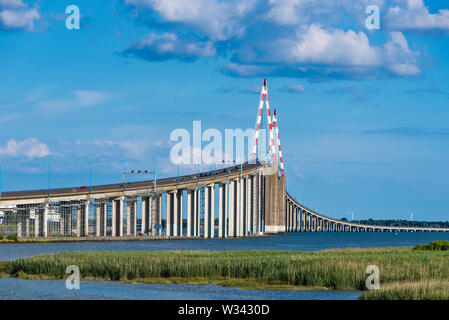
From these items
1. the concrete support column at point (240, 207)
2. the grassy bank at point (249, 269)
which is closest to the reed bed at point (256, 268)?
Result: the grassy bank at point (249, 269)

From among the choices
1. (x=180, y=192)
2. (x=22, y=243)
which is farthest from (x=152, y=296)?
(x=180, y=192)

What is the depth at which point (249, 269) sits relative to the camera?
55.6 metres

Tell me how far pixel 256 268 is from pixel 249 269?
0.52 metres

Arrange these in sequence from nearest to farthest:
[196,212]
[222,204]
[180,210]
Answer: [180,210] < [196,212] < [222,204]

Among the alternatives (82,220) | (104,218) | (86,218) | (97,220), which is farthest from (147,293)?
(104,218)

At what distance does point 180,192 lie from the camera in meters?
Result: 158

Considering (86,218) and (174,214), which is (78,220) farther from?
(174,214)

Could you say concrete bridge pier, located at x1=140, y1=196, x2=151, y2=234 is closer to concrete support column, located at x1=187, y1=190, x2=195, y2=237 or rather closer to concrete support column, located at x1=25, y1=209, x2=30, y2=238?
concrete support column, located at x1=187, y1=190, x2=195, y2=237

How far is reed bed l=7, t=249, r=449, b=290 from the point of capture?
168ft

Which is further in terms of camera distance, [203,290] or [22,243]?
[22,243]

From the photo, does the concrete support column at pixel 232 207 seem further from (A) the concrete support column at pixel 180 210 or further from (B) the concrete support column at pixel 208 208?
(A) the concrete support column at pixel 180 210
